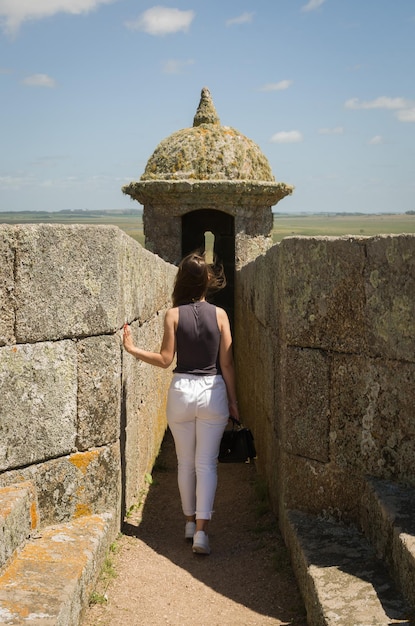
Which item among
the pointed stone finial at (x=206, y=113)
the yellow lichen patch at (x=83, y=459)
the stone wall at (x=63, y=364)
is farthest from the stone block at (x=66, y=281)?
the pointed stone finial at (x=206, y=113)

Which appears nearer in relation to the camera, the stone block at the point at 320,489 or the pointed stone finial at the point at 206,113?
the stone block at the point at 320,489

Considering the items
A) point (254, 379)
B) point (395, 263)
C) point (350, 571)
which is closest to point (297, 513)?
point (350, 571)

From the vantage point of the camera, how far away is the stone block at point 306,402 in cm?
407

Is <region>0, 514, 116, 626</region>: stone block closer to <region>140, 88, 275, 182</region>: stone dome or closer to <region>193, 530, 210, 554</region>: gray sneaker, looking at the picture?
<region>193, 530, 210, 554</region>: gray sneaker

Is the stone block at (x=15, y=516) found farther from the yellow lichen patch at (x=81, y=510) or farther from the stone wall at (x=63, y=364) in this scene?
the yellow lichen patch at (x=81, y=510)

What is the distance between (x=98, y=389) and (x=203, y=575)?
3.88 ft

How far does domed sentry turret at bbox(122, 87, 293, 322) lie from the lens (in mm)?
10906

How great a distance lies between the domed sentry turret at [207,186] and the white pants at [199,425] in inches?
263

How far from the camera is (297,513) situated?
4.23 metres

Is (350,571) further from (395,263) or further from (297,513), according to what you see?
(395,263)

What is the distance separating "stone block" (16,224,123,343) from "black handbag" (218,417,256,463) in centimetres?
105

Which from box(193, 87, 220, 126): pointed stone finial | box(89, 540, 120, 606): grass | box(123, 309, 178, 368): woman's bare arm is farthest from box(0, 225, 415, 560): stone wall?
box(193, 87, 220, 126): pointed stone finial

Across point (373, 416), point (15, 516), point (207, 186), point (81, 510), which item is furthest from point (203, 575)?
point (207, 186)

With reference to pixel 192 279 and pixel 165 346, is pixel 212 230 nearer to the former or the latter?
pixel 192 279
